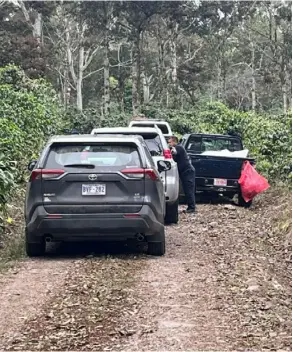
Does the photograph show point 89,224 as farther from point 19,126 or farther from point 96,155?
point 19,126

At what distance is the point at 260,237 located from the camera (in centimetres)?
1184

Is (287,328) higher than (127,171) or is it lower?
lower

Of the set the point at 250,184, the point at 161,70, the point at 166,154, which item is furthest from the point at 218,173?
the point at 161,70

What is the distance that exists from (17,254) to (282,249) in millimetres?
3802

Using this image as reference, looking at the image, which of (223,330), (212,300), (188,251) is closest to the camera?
(223,330)

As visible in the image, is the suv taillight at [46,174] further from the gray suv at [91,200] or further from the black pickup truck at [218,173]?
the black pickup truck at [218,173]

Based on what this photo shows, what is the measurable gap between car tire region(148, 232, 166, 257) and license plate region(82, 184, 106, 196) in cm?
101

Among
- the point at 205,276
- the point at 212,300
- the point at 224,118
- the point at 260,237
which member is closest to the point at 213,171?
the point at 260,237

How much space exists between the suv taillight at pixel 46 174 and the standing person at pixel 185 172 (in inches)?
231

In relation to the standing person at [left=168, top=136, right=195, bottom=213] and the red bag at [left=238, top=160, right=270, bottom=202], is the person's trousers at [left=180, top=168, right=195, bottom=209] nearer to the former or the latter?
the standing person at [left=168, top=136, right=195, bottom=213]

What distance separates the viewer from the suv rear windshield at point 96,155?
30.9ft

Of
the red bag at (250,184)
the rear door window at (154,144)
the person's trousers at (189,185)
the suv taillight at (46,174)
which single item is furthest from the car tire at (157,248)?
the red bag at (250,184)

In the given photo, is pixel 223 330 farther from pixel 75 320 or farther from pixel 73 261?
pixel 73 261

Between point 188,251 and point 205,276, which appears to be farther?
point 188,251
